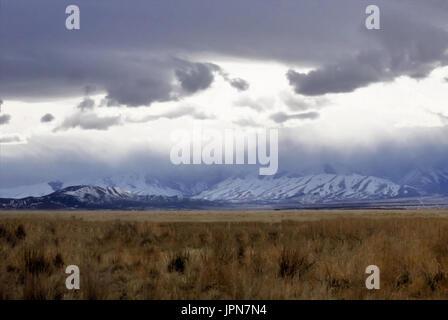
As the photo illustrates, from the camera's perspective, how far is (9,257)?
51.6ft

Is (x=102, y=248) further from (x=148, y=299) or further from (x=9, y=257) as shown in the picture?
(x=148, y=299)

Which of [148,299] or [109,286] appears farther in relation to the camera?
[109,286]

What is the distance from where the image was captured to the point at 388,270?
1416cm

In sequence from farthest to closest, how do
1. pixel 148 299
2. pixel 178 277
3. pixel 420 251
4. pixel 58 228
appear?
pixel 58 228 → pixel 420 251 → pixel 178 277 → pixel 148 299

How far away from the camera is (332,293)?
12281 mm
